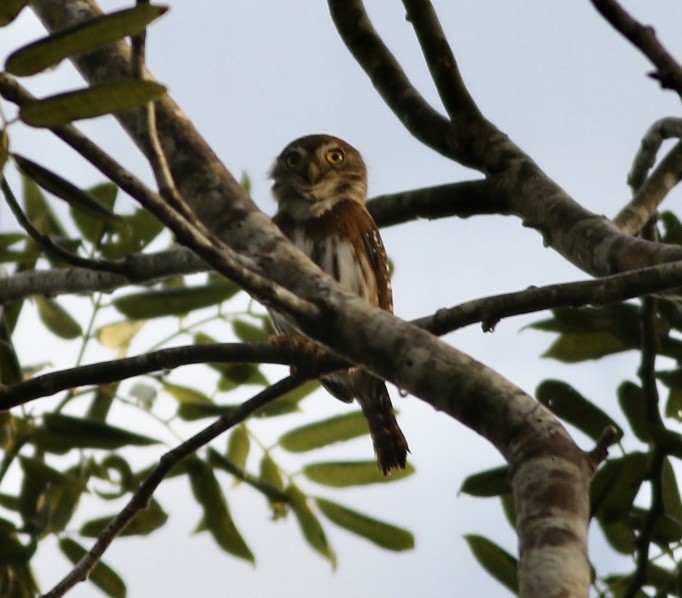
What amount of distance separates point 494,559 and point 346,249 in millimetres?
2302

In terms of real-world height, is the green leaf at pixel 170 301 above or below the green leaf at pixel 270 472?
above

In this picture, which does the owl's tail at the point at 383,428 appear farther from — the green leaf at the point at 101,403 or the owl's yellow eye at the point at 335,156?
the owl's yellow eye at the point at 335,156

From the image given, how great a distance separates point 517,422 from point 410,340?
41 cm

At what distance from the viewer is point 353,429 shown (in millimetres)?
4715

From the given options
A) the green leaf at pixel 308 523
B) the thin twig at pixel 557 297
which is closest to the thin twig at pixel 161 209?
the thin twig at pixel 557 297

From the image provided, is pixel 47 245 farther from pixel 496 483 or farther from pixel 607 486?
pixel 607 486

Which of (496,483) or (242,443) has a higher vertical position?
(242,443)

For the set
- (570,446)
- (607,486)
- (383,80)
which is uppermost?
(383,80)

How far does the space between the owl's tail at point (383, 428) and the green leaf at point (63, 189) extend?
215 cm

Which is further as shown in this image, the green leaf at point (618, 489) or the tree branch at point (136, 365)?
the green leaf at point (618, 489)

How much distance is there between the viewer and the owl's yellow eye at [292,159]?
272 inches

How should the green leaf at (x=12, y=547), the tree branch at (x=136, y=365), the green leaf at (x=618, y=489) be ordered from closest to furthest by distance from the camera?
the tree branch at (x=136, y=365) → the green leaf at (x=618, y=489) → the green leaf at (x=12, y=547)

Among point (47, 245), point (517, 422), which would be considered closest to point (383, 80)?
point (47, 245)

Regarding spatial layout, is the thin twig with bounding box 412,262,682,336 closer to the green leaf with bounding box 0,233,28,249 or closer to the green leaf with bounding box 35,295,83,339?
the green leaf with bounding box 35,295,83,339
